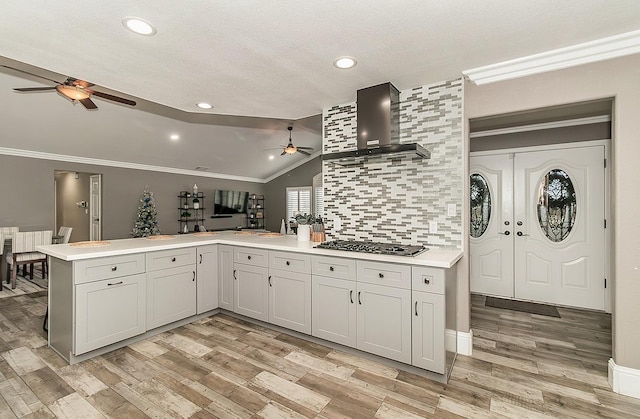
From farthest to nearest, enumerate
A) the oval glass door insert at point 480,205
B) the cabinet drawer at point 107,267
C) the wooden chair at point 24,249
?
the wooden chair at point 24,249 < the oval glass door insert at point 480,205 < the cabinet drawer at point 107,267

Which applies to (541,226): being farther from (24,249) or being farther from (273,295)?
(24,249)

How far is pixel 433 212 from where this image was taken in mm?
2844

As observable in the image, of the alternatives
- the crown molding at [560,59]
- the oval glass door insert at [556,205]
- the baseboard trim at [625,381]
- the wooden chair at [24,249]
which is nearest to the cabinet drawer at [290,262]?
the crown molding at [560,59]

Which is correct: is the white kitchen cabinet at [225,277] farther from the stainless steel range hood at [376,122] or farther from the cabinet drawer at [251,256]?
the stainless steel range hood at [376,122]

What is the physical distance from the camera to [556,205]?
3963 millimetres

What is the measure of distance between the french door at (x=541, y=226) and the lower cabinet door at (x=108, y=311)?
4297 mm

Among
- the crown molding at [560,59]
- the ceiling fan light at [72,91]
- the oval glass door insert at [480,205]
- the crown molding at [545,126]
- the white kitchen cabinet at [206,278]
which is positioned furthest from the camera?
the oval glass door insert at [480,205]

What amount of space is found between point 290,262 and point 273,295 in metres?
0.44

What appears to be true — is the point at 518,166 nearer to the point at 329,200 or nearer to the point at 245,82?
the point at 329,200

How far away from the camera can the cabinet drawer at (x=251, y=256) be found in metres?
3.17

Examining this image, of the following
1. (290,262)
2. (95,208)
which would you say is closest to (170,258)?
(290,262)

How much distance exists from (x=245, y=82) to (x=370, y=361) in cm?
265

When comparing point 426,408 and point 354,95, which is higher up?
point 354,95

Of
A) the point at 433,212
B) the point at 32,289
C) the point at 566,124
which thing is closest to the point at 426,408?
the point at 433,212
